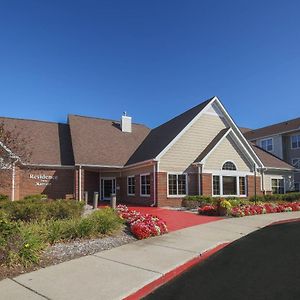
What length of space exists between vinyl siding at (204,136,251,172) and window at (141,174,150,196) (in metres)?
4.17

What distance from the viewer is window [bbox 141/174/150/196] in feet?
89.4

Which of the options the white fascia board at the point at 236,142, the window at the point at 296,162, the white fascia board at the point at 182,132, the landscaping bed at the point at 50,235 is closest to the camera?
the landscaping bed at the point at 50,235

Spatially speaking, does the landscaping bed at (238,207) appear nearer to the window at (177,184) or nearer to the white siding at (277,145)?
the window at (177,184)

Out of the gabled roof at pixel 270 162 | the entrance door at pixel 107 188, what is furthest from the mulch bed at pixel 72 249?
the gabled roof at pixel 270 162

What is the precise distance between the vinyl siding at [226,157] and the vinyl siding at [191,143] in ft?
3.43

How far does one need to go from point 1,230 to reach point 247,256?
618 centimetres

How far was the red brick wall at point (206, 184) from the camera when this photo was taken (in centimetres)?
2692

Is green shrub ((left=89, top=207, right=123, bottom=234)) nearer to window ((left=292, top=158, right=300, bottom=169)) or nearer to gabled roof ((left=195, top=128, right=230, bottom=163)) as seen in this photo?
gabled roof ((left=195, top=128, right=230, bottom=163))

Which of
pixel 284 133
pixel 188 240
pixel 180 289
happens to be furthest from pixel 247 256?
pixel 284 133

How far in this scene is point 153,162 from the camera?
26.0m

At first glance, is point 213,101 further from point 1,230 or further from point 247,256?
point 1,230

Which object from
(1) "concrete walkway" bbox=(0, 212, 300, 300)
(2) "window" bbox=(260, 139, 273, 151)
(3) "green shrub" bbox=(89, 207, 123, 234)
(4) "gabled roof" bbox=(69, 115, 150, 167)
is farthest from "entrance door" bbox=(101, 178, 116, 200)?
(2) "window" bbox=(260, 139, 273, 151)

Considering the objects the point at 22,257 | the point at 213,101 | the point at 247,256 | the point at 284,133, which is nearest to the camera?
the point at 22,257

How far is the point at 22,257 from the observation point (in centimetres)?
866
